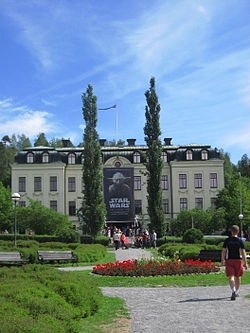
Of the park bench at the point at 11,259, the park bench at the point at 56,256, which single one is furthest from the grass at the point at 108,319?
the park bench at the point at 56,256

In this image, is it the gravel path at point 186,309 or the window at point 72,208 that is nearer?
the gravel path at point 186,309

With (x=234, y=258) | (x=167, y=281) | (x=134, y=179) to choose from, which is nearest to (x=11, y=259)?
(x=167, y=281)

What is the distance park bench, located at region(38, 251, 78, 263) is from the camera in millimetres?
18328

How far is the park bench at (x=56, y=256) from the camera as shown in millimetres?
18328

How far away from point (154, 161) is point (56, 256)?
18.6 meters

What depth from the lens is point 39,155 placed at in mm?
52812

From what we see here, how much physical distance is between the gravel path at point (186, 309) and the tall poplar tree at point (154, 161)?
24172mm

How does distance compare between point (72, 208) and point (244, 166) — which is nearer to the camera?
point (72, 208)

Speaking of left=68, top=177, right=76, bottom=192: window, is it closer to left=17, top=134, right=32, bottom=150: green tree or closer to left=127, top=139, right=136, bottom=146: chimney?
left=127, top=139, right=136, bottom=146: chimney

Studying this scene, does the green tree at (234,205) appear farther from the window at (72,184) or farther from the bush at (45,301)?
the bush at (45,301)

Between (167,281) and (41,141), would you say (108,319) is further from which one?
(41,141)

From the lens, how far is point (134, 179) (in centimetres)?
5297

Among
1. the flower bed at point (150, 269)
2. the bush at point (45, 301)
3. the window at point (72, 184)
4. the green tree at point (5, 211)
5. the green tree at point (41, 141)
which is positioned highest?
the green tree at point (41, 141)

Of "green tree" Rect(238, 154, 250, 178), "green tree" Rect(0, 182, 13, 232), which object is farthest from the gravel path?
"green tree" Rect(238, 154, 250, 178)
